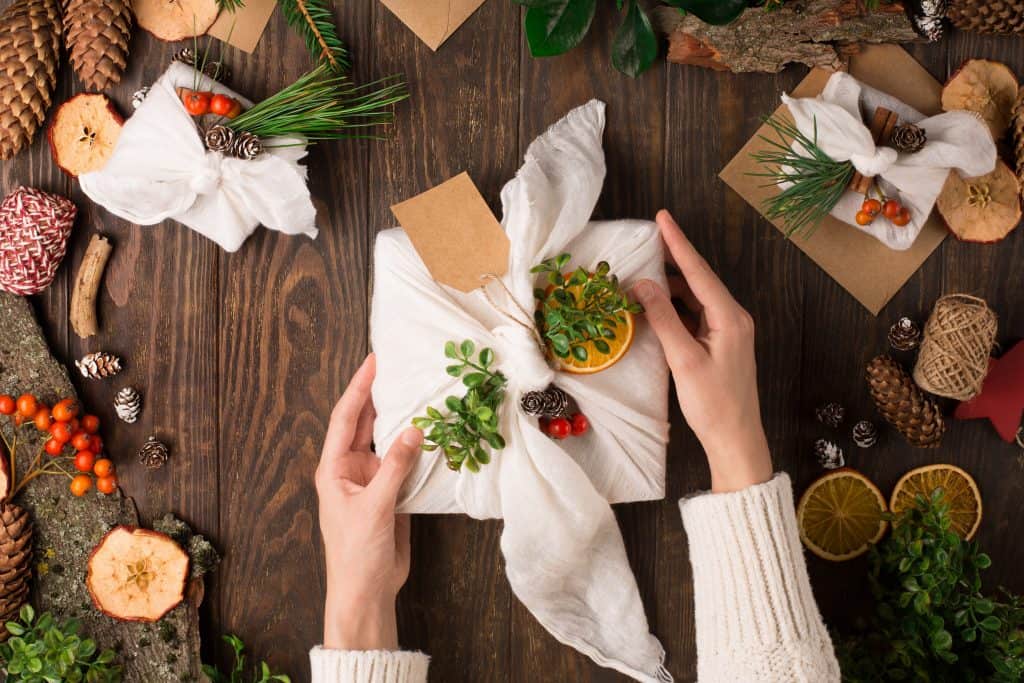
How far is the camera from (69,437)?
47.5 inches

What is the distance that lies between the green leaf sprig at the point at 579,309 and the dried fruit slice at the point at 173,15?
66cm

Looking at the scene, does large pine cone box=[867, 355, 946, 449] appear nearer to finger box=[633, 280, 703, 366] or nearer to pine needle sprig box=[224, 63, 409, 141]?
finger box=[633, 280, 703, 366]

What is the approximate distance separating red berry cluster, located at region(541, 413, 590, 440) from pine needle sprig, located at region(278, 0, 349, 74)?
24.6 inches

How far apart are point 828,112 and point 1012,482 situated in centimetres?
69

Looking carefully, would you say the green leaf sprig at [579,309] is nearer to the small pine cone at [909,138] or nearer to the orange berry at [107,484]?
the small pine cone at [909,138]

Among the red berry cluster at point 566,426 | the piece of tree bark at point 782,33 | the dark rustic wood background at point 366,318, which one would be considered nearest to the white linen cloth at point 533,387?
the red berry cluster at point 566,426

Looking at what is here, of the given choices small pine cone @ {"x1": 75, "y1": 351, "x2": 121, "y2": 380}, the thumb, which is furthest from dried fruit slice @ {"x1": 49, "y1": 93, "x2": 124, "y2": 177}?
the thumb

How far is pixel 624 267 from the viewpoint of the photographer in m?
1.06

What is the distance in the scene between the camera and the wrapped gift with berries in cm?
113

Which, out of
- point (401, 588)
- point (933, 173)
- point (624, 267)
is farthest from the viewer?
point (401, 588)

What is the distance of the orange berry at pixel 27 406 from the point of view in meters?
1.21

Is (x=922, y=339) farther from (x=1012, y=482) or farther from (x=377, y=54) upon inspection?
(x=377, y=54)

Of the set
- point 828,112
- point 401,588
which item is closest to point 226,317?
point 401,588

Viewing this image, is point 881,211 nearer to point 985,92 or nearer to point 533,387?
point 985,92
